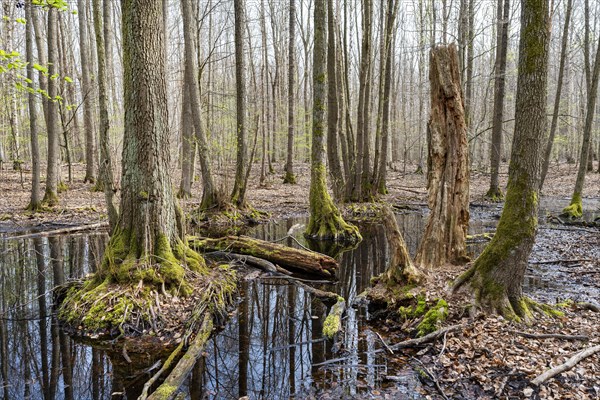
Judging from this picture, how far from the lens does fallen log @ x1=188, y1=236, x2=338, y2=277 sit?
8.25 metres

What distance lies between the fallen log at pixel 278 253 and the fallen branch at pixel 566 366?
4.69 m

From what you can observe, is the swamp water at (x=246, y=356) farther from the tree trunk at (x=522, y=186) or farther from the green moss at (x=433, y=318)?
the tree trunk at (x=522, y=186)

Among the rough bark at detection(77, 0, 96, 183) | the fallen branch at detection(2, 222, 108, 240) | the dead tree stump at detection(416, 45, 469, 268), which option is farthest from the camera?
the rough bark at detection(77, 0, 96, 183)

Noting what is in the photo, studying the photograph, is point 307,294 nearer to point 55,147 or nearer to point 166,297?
point 166,297

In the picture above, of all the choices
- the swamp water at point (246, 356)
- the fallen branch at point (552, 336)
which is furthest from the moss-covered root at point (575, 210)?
the fallen branch at point (552, 336)

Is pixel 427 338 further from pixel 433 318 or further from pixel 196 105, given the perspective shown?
pixel 196 105

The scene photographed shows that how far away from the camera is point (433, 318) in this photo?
5336 millimetres

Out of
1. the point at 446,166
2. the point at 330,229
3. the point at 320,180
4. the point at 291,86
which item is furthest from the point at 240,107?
the point at 446,166

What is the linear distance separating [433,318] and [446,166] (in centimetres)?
296

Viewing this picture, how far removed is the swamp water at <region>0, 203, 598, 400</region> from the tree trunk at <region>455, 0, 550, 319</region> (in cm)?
174

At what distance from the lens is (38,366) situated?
4.75 m

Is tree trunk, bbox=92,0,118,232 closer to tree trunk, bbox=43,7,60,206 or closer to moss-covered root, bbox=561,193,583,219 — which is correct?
tree trunk, bbox=43,7,60,206

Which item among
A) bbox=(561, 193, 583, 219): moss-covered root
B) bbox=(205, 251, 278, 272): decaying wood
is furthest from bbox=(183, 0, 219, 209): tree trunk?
bbox=(561, 193, 583, 219): moss-covered root

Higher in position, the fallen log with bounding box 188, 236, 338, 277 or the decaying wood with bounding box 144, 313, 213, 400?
the fallen log with bounding box 188, 236, 338, 277
